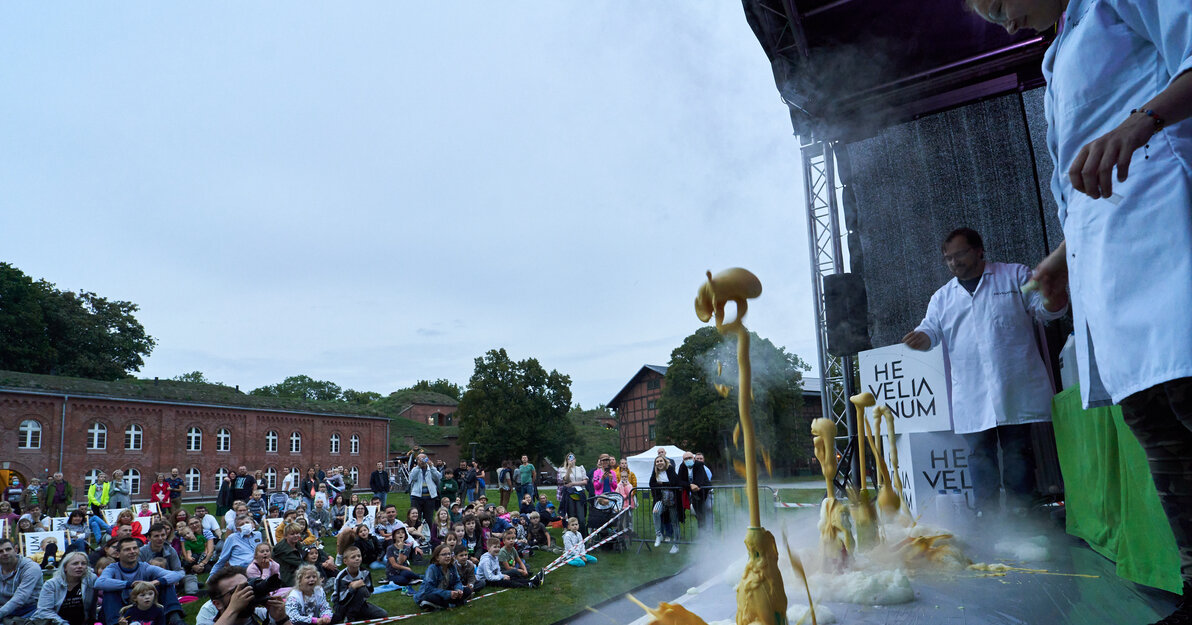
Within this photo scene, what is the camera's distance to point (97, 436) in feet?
109

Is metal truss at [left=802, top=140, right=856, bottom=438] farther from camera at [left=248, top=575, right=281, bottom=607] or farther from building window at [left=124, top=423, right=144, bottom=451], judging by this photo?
building window at [left=124, top=423, right=144, bottom=451]

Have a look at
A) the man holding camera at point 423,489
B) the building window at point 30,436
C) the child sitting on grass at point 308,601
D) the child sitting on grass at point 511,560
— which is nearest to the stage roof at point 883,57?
the child sitting on grass at point 511,560

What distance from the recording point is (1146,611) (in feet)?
6.13

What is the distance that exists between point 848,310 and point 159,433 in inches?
1528

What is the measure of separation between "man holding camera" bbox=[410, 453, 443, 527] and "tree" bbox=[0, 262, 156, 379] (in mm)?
50143

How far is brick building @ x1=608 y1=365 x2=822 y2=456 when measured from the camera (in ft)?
21.7

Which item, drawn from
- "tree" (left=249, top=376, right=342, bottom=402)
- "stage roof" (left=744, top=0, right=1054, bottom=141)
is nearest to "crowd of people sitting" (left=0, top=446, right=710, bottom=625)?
"stage roof" (left=744, top=0, right=1054, bottom=141)

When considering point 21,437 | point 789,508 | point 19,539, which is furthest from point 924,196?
point 21,437

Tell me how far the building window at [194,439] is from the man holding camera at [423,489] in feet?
97.6

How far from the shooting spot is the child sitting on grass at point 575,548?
8609 mm

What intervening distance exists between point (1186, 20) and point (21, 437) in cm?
4178

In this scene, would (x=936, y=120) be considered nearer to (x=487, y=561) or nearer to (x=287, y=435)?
(x=487, y=561)

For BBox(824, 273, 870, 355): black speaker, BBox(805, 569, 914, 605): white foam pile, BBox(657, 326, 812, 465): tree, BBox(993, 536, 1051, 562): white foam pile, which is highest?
BBox(824, 273, 870, 355): black speaker

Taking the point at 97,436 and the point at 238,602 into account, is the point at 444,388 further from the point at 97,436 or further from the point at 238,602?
the point at 238,602
